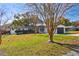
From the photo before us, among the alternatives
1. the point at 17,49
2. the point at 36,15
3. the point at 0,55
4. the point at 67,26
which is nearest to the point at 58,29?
the point at 67,26

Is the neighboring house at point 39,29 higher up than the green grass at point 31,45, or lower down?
higher up

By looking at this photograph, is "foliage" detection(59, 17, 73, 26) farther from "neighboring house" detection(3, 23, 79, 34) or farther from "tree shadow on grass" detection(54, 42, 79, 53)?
"tree shadow on grass" detection(54, 42, 79, 53)

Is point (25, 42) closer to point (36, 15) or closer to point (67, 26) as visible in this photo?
point (36, 15)

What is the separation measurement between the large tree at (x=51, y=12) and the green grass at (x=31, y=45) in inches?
3.0

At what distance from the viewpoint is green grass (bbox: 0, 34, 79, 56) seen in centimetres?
223

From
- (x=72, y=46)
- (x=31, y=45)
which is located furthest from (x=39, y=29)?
(x=72, y=46)

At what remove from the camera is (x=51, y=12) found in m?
2.27

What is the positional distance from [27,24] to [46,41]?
0.78ft

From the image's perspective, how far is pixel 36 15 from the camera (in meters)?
2.26

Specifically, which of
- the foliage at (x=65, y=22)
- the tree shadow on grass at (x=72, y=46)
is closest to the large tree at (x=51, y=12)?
the foliage at (x=65, y=22)

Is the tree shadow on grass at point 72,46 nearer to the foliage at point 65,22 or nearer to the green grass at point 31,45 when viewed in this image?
the green grass at point 31,45

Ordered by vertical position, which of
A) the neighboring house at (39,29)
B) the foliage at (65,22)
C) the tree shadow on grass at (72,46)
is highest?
the foliage at (65,22)

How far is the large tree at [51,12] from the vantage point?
7.36 feet

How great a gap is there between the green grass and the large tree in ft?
0.25
